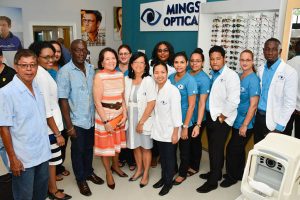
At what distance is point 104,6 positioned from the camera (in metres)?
7.09

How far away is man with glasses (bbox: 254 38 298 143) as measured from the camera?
233 cm

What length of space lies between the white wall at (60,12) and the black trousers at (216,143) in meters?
5.18

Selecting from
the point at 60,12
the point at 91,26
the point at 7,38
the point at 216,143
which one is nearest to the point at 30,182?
the point at 216,143

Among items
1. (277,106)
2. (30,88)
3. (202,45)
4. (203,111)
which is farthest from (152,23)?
(30,88)

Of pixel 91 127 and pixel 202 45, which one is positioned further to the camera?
pixel 202 45

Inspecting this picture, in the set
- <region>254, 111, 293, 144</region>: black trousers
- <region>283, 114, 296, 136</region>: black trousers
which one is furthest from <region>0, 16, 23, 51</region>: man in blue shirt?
<region>283, 114, 296, 136</region>: black trousers

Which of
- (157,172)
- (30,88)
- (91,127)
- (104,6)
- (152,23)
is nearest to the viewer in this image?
(30,88)

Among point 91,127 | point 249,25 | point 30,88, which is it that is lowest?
point 91,127

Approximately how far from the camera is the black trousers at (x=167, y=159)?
8.59ft

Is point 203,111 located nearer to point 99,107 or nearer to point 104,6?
point 99,107

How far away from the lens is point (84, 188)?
271 centimetres

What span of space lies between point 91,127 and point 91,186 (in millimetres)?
719

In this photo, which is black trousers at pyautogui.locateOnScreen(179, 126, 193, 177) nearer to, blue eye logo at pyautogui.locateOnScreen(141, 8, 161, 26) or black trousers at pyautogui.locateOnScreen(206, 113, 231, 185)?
black trousers at pyautogui.locateOnScreen(206, 113, 231, 185)

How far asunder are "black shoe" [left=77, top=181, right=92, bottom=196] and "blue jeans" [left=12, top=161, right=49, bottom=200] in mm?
693
